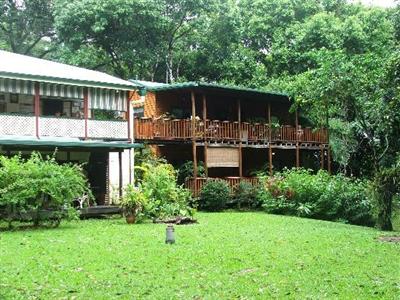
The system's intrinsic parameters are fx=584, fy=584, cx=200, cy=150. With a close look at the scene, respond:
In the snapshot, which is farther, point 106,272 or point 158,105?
point 158,105

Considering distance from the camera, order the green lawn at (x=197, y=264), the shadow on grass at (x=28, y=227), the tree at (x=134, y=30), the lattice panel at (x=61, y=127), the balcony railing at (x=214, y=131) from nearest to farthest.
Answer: the green lawn at (x=197, y=264) → the shadow on grass at (x=28, y=227) → the lattice panel at (x=61, y=127) → the balcony railing at (x=214, y=131) → the tree at (x=134, y=30)

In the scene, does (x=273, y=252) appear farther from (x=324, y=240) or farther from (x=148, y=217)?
(x=148, y=217)

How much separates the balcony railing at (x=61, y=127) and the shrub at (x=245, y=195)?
600 cm

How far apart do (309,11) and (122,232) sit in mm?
30594

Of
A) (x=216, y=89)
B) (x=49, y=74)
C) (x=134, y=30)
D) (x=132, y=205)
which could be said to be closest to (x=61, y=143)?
(x=49, y=74)

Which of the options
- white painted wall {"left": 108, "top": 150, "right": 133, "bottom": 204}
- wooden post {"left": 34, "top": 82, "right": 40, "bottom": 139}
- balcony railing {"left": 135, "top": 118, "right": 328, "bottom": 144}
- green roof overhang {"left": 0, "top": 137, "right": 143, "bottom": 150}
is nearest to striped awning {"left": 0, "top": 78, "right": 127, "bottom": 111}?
wooden post {"left": 34, "top": 82, "right": 40, "bottom": 139}

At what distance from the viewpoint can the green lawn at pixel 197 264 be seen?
29.3 ft

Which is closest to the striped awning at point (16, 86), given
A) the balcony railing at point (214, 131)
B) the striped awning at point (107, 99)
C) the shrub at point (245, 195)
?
the striped awning at point (107, 99)

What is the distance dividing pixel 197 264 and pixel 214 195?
14533mm

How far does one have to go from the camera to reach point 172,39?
3972 centimetres

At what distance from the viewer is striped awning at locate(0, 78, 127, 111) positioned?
872 inches

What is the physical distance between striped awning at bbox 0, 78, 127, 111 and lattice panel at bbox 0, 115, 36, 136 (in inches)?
41.0

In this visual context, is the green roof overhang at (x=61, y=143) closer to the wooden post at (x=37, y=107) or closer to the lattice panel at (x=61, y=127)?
the lattice panel at (x=61, y=127)

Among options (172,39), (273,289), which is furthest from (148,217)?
(172,39)
